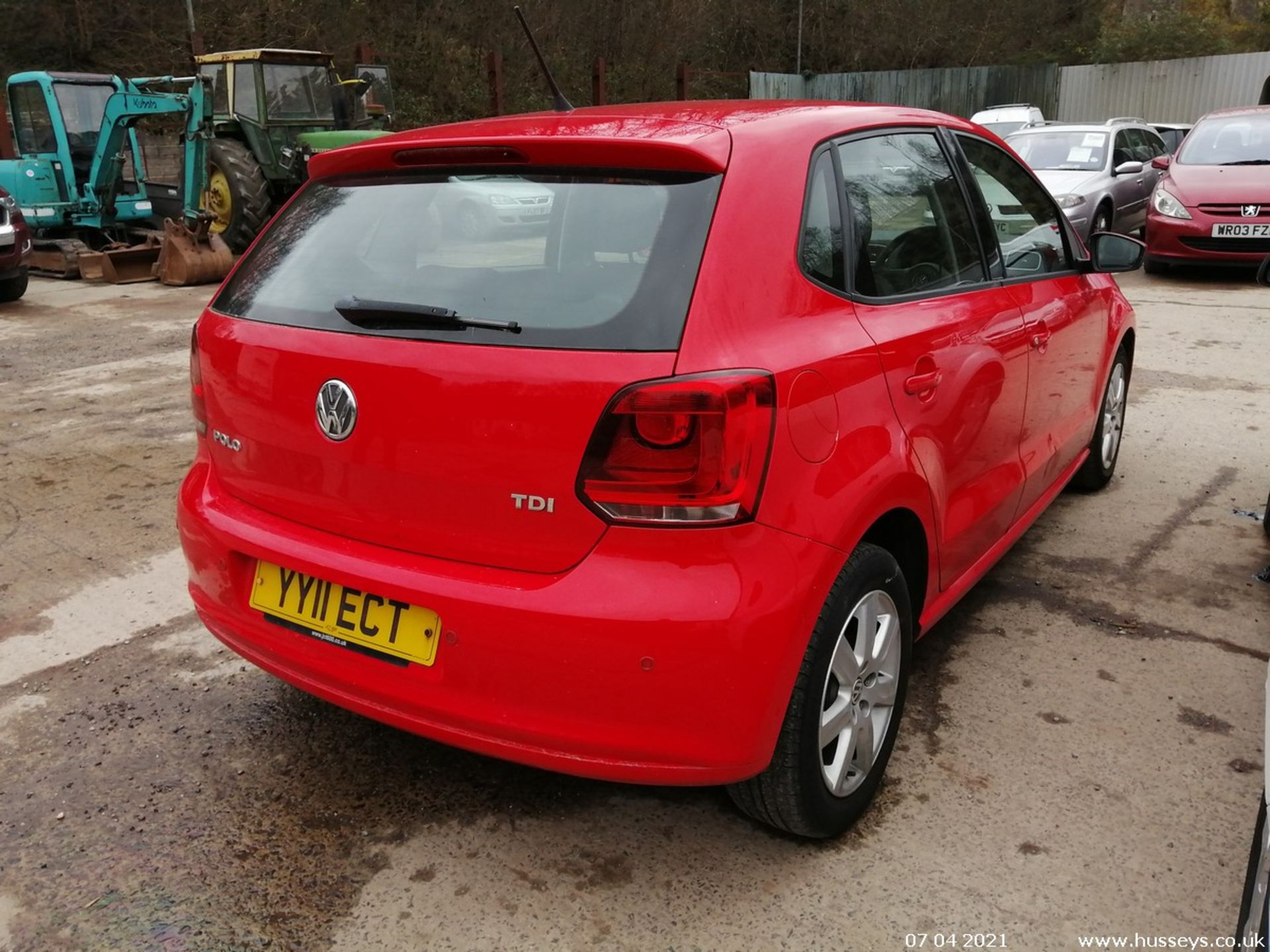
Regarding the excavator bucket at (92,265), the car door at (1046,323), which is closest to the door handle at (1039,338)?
the car door at (1046,323)

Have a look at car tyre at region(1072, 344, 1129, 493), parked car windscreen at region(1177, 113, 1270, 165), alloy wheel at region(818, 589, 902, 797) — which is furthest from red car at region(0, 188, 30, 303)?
parked car windscreen at region(1177, 113, 1270, 165)

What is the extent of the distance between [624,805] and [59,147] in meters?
14.0

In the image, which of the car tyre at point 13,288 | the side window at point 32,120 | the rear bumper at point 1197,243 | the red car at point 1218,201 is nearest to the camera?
the red car at point 1218,201

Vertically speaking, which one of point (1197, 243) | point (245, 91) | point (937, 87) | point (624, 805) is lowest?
point (624, 805)

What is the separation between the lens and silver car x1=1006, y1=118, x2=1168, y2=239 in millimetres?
11633

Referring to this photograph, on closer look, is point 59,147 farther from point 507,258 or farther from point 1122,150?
point 507,258

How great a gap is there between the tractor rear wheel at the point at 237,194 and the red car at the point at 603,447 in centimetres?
1150

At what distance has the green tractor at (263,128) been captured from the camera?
43.9 ft

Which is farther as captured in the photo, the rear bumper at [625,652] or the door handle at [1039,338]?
the door handle at [1039,338]

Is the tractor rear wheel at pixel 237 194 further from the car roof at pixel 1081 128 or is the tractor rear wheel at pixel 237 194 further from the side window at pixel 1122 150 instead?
the side window at pixel 1122 150

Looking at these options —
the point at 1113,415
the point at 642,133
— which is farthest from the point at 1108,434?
the point at 642,133

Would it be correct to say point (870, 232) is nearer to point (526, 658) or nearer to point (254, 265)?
point (526, 658)

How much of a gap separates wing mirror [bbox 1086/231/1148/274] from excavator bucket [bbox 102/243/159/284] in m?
11.6

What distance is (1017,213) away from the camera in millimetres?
3723
